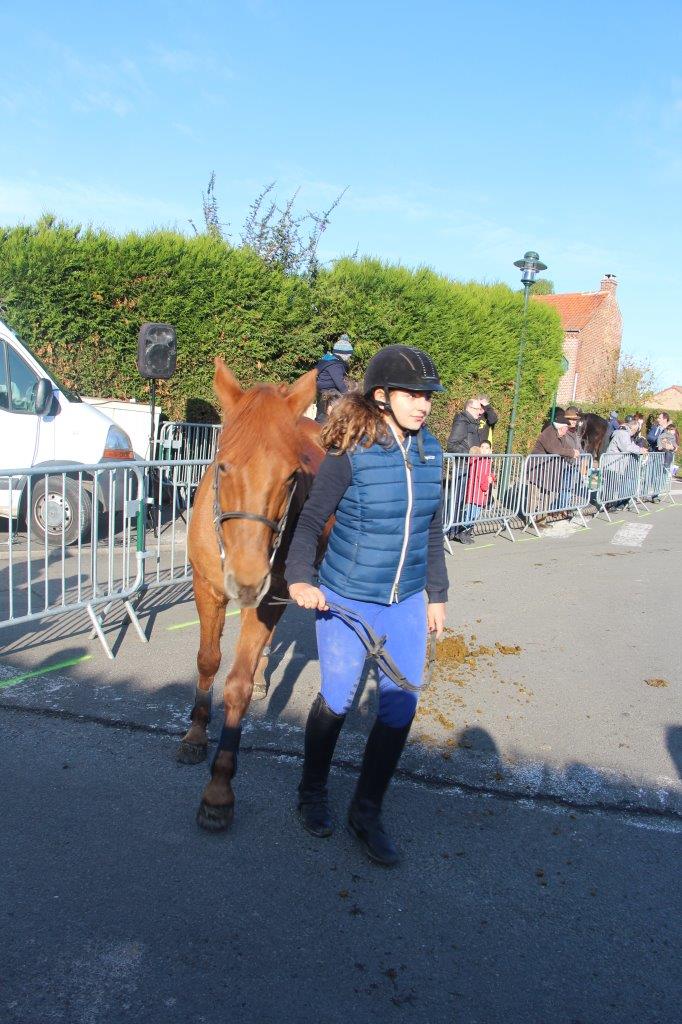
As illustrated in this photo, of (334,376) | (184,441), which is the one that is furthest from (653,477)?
(184,441)

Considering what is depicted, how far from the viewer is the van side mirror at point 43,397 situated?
9.15 m

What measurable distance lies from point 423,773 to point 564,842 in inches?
33.1

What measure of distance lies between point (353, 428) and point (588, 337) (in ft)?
169

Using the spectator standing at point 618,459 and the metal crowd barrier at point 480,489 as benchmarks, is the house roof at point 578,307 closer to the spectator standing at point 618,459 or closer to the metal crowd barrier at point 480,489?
the spectator standing at point 618,459

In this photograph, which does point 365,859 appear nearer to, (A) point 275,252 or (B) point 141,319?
(B) point 141,319

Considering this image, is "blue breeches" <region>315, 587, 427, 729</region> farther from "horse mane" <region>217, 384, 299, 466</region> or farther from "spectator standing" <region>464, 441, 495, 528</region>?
"spectator standing" <region>464, 441, 495, 528</region>

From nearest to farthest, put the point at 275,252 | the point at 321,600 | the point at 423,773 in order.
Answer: the point at 321,600 → the point at 423,773 → the point at 275,252

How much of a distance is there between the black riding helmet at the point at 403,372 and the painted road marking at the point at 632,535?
9.76m

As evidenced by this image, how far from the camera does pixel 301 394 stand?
3400 millimetres

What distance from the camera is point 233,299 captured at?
13.1m

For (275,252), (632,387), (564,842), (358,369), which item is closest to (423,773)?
(564,842)

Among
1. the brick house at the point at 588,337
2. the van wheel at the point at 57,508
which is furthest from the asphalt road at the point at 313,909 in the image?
the brick house at the point at 588,337

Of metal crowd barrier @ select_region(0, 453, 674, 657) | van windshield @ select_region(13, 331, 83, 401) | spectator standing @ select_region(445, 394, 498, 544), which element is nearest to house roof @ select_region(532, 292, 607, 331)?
metal crowd barrier @ select_region(0, 453, 674, 657)

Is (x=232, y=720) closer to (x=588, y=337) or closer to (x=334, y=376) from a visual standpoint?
(x=334, y=376)
